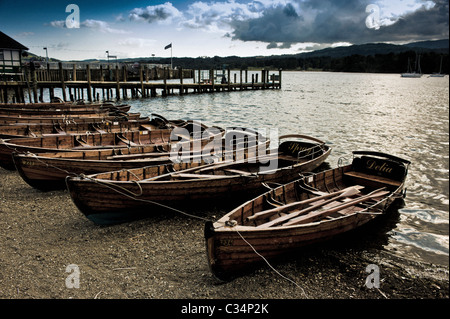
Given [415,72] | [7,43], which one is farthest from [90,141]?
[415,72]

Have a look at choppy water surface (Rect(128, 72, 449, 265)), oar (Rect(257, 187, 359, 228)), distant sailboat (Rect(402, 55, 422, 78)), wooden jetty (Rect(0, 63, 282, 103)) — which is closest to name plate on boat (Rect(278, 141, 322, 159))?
choppy water surface (Rect(128, 72, 449, 265))

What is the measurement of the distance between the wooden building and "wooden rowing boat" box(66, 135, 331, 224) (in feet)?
105

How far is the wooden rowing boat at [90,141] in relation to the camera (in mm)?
11836

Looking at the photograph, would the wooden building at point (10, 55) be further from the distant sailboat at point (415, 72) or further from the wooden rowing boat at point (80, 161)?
the distant sailboat at point (415, 72)

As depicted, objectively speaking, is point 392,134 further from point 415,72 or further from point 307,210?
point 415,72

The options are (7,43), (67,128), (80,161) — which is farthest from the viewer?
(7,43)

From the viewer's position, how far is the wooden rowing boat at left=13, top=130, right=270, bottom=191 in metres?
10.2

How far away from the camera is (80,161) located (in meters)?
10.5

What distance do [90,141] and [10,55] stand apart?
29.3 m

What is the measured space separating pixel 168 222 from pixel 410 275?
6.08 meters

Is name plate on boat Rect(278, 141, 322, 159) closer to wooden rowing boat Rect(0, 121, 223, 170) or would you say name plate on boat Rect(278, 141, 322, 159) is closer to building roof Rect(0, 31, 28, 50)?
wooden rowing boat Rect(0, 121, 223, 170)

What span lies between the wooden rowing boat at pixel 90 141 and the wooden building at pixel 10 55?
85.9ft

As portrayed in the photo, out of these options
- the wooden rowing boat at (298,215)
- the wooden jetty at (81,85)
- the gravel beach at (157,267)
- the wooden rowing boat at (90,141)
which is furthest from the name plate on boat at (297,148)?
the wooden jetty at (81,85)
